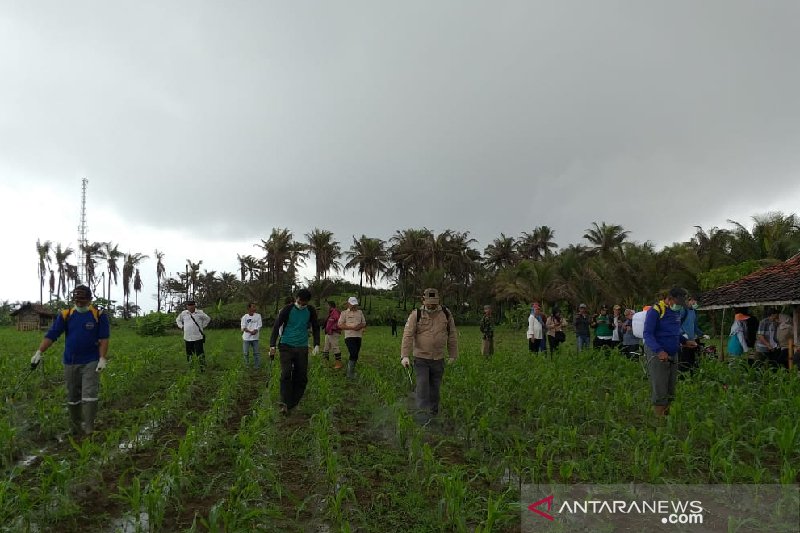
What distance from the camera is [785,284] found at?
9812 millimetres

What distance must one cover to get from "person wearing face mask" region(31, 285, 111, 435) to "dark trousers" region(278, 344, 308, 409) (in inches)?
82.5

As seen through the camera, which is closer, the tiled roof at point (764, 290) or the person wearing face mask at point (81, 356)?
the person wearing face mask at point (81, 356)

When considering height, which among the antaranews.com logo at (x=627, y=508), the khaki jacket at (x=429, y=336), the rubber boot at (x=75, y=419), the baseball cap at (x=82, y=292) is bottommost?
the antaranews.com logo at (x=627, y=508)

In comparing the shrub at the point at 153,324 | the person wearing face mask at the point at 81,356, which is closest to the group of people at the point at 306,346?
the person wearing face mask at the point at 81,356

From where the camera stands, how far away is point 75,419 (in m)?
5.75

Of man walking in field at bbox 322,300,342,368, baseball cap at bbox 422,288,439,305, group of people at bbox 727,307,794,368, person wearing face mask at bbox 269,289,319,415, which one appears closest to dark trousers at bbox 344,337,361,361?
man walking in field at bbox 322,300,342,368

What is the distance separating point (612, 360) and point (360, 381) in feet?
16.6

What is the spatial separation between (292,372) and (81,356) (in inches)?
97.2

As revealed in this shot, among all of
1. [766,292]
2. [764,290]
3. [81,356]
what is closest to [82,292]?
[81,356]

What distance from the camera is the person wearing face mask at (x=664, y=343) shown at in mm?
6125

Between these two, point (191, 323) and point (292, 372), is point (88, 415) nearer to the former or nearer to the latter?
point (292, 372)

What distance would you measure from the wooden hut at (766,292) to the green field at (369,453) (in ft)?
6.28

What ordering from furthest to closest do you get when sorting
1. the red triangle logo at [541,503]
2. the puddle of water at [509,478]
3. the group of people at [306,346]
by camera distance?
the group of people at [306,346] < the puddle of water at [509,478] < the red triangle logo at [541,503]

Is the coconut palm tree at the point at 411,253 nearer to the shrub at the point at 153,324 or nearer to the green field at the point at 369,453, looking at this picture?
the shrub at the point at 153,324
